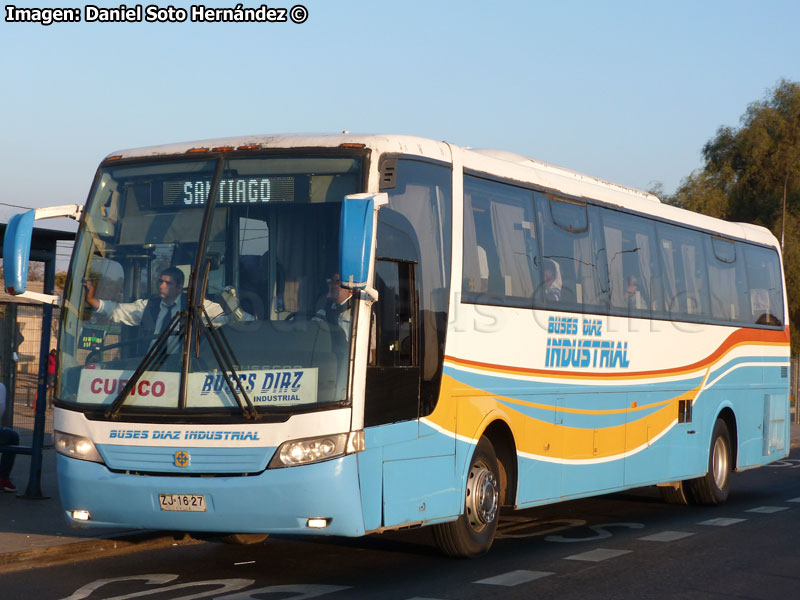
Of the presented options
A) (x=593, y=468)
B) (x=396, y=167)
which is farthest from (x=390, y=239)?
(x=593, y=468)

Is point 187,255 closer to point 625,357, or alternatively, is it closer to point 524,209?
point 524,209

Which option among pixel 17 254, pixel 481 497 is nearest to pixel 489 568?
pixel 481 497

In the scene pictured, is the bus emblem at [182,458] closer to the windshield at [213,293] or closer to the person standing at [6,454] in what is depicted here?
the windshield at [213,293]

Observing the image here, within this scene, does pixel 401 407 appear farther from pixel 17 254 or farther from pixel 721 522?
pixel 721 522

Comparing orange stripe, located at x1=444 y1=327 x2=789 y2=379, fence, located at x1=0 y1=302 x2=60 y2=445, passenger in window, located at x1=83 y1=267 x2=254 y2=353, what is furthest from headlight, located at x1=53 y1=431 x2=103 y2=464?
fence, located at x1=0 y1=302 x2=60 y2=445

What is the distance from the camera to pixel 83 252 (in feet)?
31.2

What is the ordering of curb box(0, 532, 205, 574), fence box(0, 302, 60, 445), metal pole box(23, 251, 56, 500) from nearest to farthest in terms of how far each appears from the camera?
curb box(0, 532, 205, 574) → metal pole box(23, 251, 56, 500) → fence box(0, 302, 60, 445)

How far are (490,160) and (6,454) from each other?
6.76 metres

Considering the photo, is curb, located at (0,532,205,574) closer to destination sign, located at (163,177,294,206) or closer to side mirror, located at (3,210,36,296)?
side mirror, located at (3,210,36,296)

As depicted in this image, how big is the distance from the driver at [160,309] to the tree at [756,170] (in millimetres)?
42019

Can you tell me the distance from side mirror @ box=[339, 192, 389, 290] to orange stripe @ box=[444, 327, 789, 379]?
2049mm

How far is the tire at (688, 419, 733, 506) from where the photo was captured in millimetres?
15445

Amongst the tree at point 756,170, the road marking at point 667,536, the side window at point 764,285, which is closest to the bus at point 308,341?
the road marking at point 667,536

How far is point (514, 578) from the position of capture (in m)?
9.30
